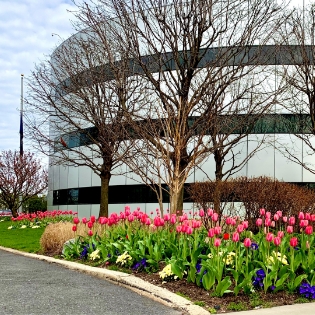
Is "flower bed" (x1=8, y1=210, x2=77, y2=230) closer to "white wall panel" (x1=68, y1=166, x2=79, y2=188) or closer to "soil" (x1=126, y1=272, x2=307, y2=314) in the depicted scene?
"white wall panel" (x1=68, y1=166, x2=79, y2=188)

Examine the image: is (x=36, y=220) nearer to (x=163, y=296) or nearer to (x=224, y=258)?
(x=224, y=258)

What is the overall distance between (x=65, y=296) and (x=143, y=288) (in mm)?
1083

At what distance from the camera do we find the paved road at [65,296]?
623 centimetres

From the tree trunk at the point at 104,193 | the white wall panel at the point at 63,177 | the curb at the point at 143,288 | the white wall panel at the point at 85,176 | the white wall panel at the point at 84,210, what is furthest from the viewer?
the white wall panel at the point at 63,177

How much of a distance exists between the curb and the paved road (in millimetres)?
93

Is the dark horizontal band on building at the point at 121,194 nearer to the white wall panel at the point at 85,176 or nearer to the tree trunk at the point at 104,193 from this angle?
the white wall panel at the point at 85,176

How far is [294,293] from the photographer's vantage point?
22.2 ft

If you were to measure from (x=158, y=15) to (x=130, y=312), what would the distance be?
705 cm

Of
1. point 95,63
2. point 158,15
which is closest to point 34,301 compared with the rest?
point 158,15

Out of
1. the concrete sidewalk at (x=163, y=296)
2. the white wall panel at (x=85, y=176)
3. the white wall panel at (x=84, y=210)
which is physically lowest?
the concrete sidewalk at (x=163, y=296)

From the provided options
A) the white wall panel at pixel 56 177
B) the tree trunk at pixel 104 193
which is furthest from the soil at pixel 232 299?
the white wall panel at pixel 56 177

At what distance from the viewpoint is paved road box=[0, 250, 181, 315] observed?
6.23 m

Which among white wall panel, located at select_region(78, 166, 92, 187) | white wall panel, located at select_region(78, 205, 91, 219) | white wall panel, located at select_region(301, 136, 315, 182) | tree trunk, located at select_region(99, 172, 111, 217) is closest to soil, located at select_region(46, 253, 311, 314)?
tree trunk, located at select_region(99, 172, 111, 217)

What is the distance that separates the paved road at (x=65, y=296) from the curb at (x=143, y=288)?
0.09 meters
